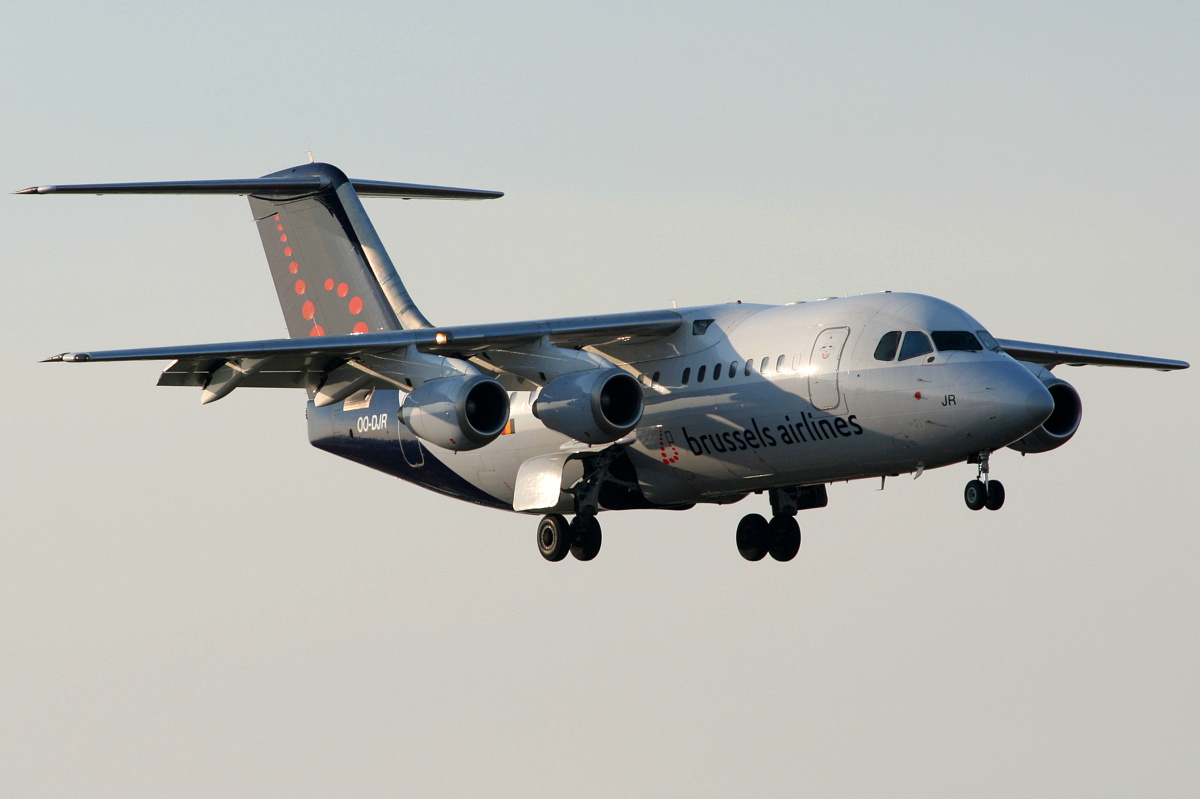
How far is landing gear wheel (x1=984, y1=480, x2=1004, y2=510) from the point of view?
17688 millimetres

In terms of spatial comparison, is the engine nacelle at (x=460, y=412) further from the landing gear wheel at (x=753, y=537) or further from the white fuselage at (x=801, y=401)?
the landing gear wheel at (x=753, y=537)

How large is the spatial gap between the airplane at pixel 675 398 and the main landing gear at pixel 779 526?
0.02m

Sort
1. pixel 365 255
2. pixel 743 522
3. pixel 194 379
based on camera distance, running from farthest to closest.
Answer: pixel 365 255
pixel 743 522
pixel 194 379

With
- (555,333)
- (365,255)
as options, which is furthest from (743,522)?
(365,255)

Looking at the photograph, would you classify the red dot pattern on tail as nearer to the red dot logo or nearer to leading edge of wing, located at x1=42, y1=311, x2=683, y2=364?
leading edge of wing, located at x1=42, y1=311, x2=683, y2=364

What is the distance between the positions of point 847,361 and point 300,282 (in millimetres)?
8793

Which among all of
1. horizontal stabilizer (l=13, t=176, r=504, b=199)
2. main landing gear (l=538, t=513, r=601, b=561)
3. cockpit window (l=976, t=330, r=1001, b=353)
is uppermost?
horizontal stabilizer (l=13, t=176, r=504, b=199)

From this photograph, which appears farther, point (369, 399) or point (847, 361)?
point (369, 399)

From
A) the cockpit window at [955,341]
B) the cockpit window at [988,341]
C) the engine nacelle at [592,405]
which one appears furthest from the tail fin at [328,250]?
the cockpit window at [988,341]

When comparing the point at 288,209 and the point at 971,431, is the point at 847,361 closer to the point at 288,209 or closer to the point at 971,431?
the point at 971,431

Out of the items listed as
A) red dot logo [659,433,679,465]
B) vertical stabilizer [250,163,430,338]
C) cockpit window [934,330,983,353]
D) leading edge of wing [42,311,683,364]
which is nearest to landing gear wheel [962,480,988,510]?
cockpit window [934,330,983,353]

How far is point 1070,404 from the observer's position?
64.6 feet

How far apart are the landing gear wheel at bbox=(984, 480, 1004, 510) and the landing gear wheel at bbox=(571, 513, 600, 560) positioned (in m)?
4.76

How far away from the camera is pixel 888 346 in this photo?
17.9m
